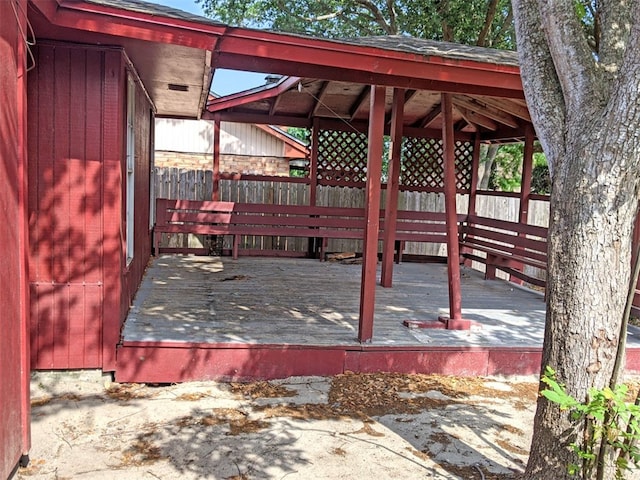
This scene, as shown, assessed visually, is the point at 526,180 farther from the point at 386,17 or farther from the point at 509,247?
the point at 386,17

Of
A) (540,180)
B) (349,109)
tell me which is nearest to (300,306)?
(349,109)

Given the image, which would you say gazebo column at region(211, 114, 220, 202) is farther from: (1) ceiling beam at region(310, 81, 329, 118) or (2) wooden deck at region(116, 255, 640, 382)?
(2) wooden deck at region(116, 255, 640, 382)

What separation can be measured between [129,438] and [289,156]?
47.0 feet

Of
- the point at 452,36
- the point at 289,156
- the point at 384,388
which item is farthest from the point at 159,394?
the point at 289,156

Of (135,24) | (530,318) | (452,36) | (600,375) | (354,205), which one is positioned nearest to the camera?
(600,375)

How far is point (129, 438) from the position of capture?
3.12 m

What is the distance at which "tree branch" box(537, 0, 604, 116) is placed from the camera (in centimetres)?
231

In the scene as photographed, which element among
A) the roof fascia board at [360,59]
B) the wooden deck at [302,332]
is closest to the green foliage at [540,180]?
the wooden deck at [302,332]

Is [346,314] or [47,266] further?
[346,314]

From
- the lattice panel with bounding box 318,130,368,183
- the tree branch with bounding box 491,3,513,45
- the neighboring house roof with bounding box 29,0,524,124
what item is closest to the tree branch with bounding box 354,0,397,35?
the tree branch with bounding box 491,3,513,45

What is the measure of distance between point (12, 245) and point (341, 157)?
7045 millimetres

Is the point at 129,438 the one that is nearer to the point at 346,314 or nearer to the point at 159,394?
the point at 159,394

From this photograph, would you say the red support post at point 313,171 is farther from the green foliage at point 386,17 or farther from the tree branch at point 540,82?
the tree branch at point 540,82

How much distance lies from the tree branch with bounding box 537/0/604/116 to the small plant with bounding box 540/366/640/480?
1168mm
